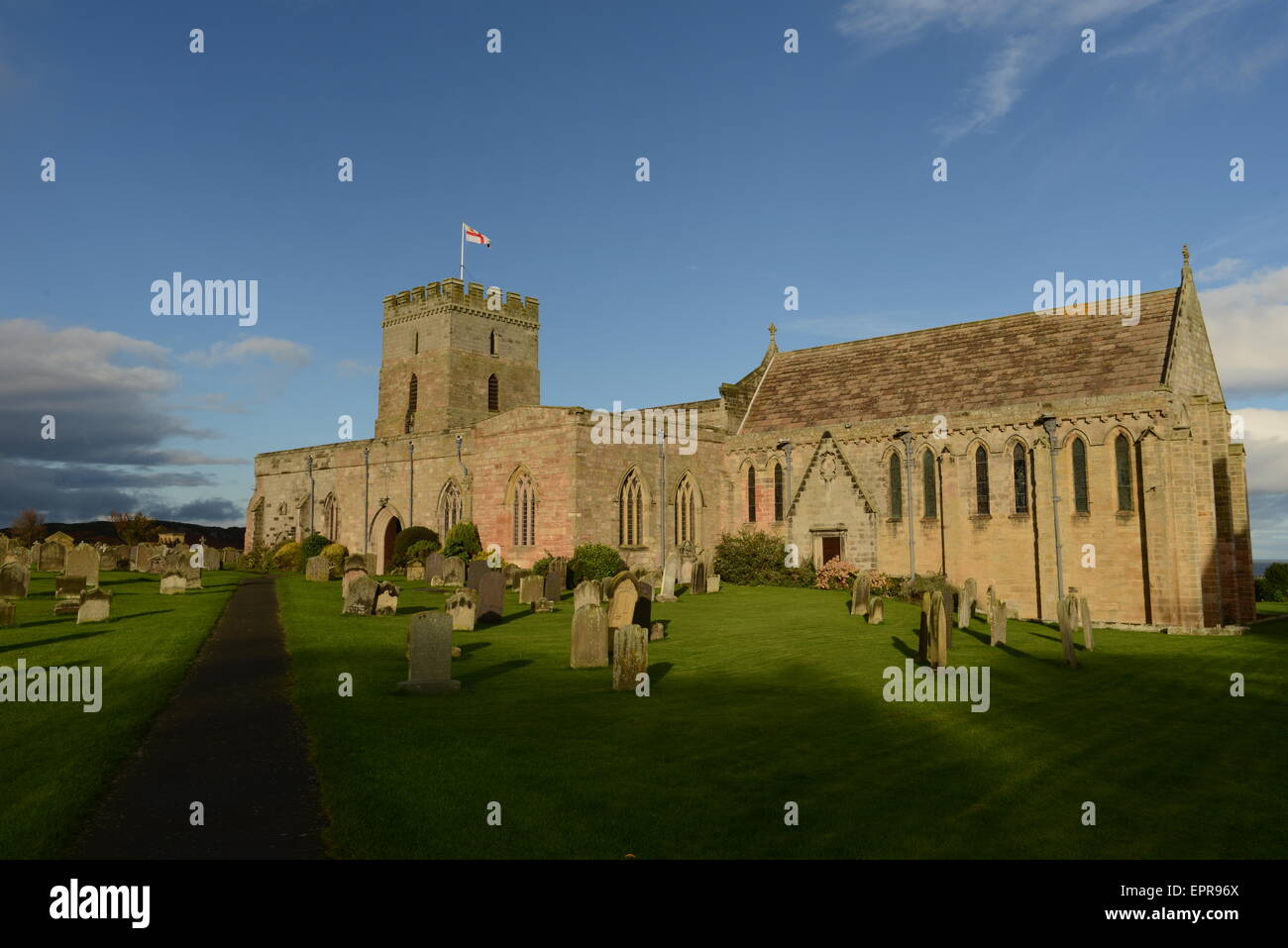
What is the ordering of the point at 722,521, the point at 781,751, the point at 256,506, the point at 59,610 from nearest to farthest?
the point at 781,751 → the point at 59,610 → the point at 722,521 → the point at 256,506

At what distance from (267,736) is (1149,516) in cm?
2623

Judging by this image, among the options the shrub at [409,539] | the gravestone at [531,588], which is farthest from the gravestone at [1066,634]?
the shrub at [409,539]

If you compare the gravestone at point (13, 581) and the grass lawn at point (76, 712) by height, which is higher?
the gravestone at point (13, 581)

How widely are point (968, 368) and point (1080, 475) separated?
270 inches

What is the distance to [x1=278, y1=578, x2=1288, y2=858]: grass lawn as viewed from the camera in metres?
7.11

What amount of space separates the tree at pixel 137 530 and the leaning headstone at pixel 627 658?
46627 millimetres

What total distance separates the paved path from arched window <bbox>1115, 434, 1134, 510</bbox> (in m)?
25.5

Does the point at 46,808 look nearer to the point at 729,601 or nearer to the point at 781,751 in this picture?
the point at 781,751

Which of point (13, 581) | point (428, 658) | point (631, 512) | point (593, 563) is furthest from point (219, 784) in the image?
point (631, 512)

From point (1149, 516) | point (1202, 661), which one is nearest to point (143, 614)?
point (1202, 661)

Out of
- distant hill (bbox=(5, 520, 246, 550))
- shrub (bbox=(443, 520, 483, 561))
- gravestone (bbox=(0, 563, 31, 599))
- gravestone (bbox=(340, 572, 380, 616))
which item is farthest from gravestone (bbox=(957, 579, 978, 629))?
distant hill (bbox=(5, 520, 246, 550))

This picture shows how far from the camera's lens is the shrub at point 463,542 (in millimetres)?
35281

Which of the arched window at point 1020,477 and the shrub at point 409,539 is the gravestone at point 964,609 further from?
the shrub at point 409,539

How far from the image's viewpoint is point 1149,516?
87.5 feet
